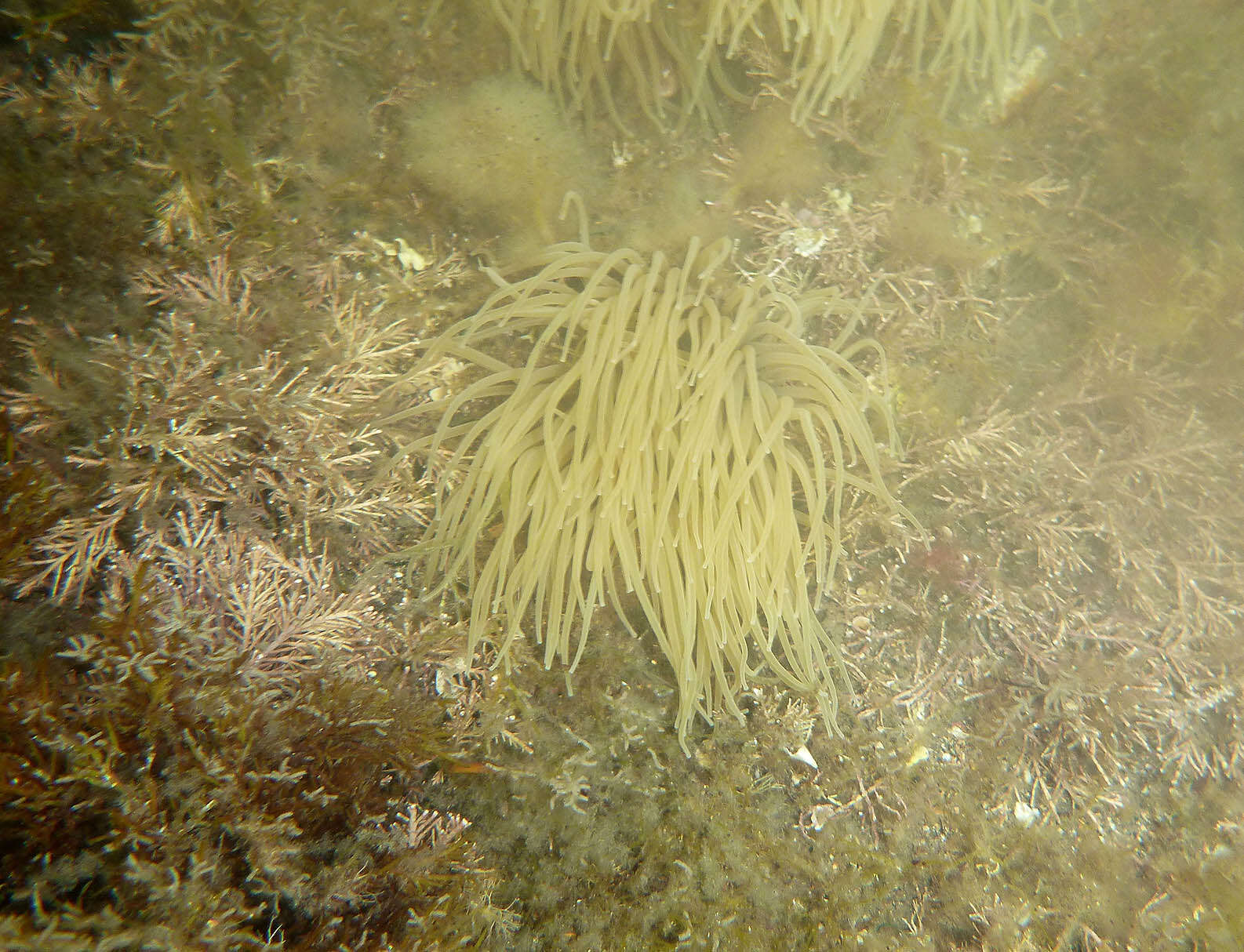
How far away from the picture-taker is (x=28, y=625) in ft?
7.77

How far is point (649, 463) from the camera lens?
2.72 meters

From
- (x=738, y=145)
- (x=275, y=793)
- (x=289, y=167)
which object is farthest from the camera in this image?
(x=738, y=145)

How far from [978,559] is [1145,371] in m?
1.53

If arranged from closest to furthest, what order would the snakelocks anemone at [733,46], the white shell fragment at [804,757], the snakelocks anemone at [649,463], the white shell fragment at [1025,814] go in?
the snakelocks anemone at [649,463] < the snakelocks anemone at [733,46] < the white shell fragment at [804,757] < the white shell fragment at [1025,814]

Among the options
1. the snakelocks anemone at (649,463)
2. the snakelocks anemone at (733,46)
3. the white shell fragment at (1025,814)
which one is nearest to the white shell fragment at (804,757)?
the snakelocks anemone at (649,463)

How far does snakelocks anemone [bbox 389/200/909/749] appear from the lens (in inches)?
107

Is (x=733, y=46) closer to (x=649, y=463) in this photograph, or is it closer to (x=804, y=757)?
(x=649, y=463)

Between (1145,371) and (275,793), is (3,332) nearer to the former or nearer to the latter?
(275,793)

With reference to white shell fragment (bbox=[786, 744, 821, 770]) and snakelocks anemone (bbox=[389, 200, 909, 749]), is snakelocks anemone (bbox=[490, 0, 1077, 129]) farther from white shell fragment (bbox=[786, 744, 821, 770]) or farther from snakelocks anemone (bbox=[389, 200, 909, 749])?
white shell fragment (bbox=[786, 744, 821, 770])

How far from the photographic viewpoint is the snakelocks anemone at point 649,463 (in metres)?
2.72

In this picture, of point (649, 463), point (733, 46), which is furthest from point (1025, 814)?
point (733, 46)

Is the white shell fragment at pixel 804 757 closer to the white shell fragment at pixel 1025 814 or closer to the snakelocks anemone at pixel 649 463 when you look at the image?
the snakelocks anemone at pixel 649 463

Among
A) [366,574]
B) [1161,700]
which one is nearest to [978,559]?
[1161,700]

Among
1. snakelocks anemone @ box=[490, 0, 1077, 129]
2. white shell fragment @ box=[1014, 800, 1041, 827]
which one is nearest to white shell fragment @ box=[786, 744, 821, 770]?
white shell fragment @ box=[1014, 800, 1041, 827]
